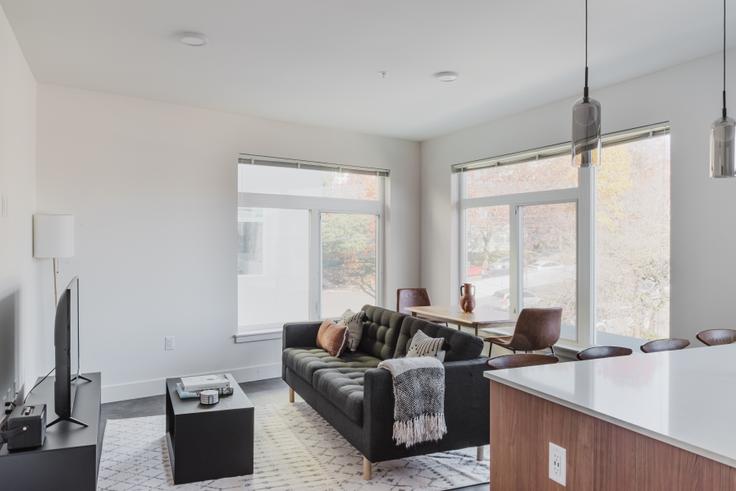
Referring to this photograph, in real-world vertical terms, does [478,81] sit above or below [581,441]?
above

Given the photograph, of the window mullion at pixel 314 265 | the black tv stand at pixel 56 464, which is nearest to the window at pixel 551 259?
the window mullion at pixel 314 265

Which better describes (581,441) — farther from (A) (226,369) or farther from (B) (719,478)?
(A) (226,369)

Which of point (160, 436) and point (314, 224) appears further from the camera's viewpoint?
point (314, 224)

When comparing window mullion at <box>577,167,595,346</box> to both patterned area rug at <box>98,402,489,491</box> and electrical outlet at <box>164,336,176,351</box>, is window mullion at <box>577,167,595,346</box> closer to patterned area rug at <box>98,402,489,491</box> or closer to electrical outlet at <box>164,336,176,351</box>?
patterned area rug at <box>98,402,489,491</box>

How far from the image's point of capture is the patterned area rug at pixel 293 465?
2.98 meters

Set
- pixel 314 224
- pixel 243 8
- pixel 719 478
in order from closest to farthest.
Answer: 1. pixel 719 478
2. pixel 243 8
3. pixel 314 224

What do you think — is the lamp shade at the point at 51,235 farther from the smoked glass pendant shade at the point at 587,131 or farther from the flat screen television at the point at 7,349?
the smoked glass pendant shade at the point at 587,131

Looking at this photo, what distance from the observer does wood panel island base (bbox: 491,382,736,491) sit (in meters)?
1.26

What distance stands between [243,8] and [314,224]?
10.3 feet

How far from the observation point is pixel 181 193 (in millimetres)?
4945

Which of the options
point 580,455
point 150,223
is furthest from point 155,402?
point 580,455

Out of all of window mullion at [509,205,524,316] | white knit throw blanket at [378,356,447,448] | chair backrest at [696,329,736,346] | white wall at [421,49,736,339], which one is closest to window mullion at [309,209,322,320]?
window mullion at [509,205,524,316]

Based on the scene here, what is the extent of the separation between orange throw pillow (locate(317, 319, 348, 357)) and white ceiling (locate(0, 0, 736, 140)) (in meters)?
2.08

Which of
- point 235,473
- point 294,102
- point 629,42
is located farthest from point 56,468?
point 629,42
